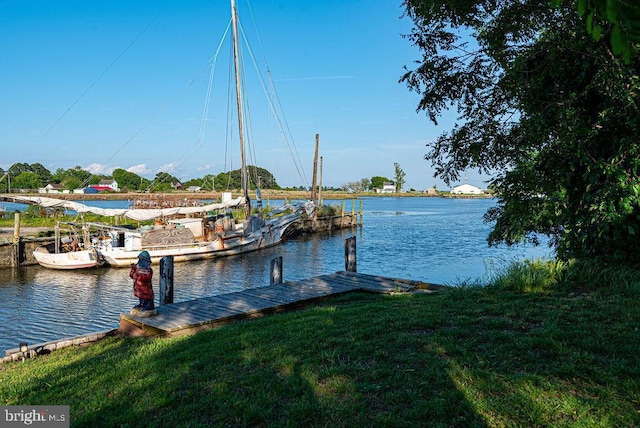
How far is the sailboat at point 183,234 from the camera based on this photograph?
26.7m

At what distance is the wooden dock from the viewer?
8984 millimetres

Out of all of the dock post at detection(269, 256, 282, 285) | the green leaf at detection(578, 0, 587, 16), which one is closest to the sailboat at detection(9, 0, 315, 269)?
the dock post at detection(269, 256, 282, 285)

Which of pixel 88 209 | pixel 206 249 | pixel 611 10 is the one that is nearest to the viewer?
pixel 611 10

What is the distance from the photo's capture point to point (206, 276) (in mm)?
24312

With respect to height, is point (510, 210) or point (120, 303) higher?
point (510, 210)

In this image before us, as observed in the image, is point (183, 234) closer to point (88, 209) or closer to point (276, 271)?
point (88, 209)

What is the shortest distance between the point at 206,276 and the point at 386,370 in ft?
67.5

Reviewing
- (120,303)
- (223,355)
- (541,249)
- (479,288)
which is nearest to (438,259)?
(541,249)

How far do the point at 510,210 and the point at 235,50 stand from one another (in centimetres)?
2632

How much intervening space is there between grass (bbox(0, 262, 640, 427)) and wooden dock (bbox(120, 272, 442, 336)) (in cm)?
100

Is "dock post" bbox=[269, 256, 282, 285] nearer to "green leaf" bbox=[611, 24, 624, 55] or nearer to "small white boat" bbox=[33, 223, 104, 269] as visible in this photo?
"green leaf" bbox=[611, 24, 624, 55]

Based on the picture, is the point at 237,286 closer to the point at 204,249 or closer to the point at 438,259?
the point at 204,249

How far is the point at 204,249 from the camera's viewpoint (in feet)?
95.5

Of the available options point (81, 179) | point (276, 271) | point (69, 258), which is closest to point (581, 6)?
point (276, 271)
